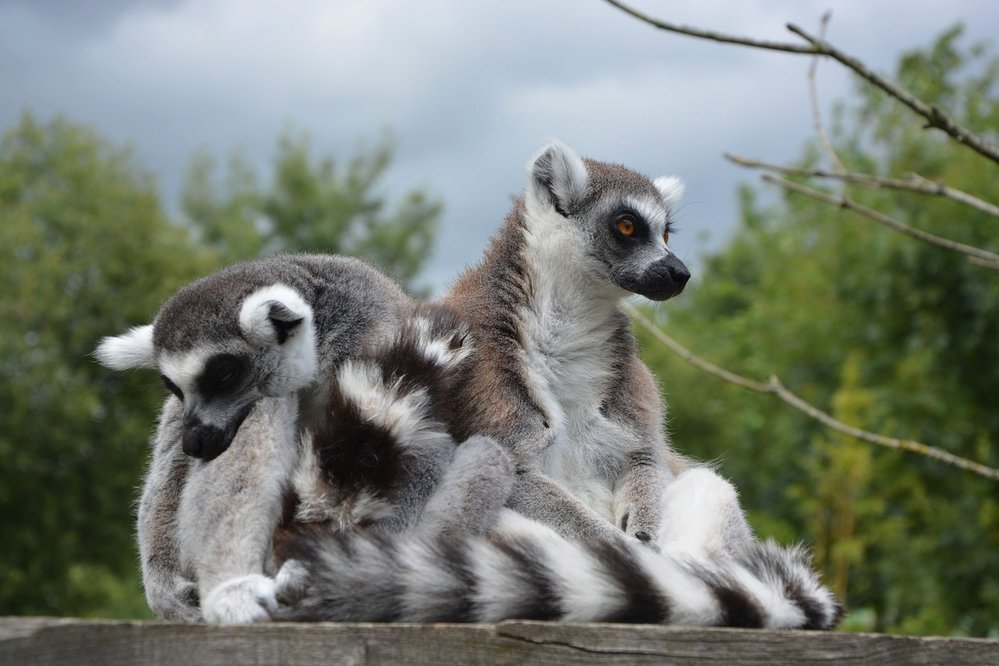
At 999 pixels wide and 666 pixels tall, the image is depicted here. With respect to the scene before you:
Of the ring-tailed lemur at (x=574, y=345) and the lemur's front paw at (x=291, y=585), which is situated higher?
the ring-tailed lemur at (x=574, y=345)

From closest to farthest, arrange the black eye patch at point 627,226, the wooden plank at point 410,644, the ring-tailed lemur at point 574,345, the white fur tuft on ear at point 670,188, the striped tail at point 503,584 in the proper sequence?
1. the wooden plank at point 410,644
2. the striped tail at point 503,584
3. the ring-tailed lemur at point 574,345
4. the black eye patch at point 627,226
5. the white fur tuft on ear at point 670,188

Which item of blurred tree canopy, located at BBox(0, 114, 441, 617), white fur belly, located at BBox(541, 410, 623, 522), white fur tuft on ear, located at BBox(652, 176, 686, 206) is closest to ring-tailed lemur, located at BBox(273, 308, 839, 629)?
white fur belly, located at BBox(541, 410, 623, 522)

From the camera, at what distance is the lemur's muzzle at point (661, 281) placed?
4109mm

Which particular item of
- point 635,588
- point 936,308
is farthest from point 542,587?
point 936,308

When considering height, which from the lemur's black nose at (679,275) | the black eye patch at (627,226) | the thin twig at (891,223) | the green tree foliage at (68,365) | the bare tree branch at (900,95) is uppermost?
the bare tree branch at (900,95)

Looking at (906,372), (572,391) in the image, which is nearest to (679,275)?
(572,391)

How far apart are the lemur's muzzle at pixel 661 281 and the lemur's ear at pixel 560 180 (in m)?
0.42

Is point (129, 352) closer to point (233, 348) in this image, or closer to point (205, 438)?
point (233, 348)

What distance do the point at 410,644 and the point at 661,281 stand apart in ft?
6.94

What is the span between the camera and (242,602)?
104 inches

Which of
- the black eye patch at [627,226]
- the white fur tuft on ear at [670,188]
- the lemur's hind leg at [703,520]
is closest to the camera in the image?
the lemur's hind leg at [703,520]

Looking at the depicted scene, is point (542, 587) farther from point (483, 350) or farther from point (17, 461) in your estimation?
point (17, 461)

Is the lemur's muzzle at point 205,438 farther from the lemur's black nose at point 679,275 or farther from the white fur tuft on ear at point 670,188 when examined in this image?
the white fur tuft on ear at point 670,188

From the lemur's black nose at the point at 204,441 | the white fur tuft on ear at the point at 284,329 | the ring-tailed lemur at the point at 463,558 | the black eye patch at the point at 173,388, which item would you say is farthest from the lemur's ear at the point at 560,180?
the lemur's black nose at the point at 204,441
